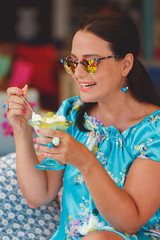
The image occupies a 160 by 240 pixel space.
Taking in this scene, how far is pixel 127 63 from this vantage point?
1724mm

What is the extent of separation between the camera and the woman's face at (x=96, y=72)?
63.9 inches

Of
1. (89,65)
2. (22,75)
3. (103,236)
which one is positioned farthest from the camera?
(22,75)

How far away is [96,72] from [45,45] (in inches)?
226

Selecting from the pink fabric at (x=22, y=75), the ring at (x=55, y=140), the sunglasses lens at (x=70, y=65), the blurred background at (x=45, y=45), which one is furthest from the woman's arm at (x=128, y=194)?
the pink fabric at (x=22, y=75)

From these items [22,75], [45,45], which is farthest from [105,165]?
[45,45]

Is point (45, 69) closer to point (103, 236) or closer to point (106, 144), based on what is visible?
point (106, 144)

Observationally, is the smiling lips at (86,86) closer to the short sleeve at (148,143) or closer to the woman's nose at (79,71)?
the woman's nose at (79,71)

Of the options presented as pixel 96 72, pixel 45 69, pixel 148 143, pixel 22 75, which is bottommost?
pixel 45 69

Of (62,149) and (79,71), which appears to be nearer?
(62,149)

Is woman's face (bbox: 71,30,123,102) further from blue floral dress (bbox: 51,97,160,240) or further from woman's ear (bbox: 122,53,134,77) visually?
blue floral dress (bbox: 51,97,160,240)

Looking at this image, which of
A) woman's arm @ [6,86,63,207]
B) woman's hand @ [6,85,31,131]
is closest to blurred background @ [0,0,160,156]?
woman's arm @ [6,86,63,207]

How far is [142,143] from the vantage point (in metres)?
1.65

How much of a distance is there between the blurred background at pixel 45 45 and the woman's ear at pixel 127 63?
1098 millimetres

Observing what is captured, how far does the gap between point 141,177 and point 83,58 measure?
0.50 meters
